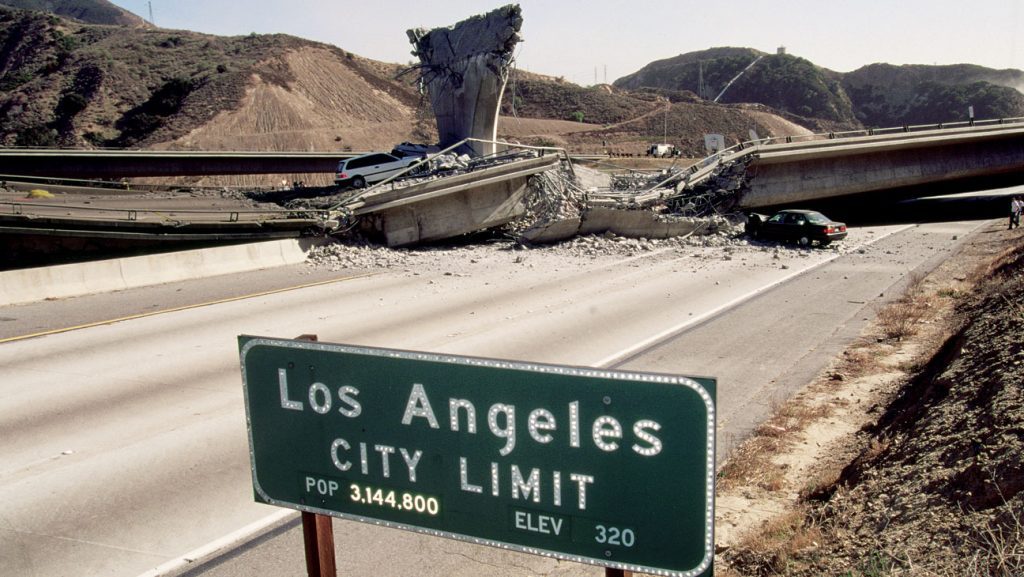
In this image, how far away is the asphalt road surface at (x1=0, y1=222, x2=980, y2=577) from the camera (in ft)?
24.7

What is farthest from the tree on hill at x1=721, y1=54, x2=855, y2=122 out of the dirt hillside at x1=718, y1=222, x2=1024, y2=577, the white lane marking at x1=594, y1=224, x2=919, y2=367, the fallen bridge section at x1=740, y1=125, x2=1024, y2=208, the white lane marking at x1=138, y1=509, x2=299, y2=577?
the white lane marking at x1=138, y1=509, x2=299, y2=577

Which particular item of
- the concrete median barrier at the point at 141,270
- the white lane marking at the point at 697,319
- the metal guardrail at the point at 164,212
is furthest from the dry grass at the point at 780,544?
the metal guardrail at the point at 164,212

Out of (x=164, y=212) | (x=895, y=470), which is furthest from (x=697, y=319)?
(x=164, y=212)

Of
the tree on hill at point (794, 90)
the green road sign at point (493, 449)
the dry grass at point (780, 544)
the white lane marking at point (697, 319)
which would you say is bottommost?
the white lane marking at point (697, 319)

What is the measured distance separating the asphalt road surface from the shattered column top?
43.9ft

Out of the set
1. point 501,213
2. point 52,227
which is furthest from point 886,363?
point 52,227

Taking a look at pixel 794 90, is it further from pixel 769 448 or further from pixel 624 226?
pixel 769 448

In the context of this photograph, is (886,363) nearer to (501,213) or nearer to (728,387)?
(728,387)

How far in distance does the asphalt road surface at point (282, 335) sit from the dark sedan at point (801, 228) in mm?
853

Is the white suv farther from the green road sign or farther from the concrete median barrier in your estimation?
the green road sign

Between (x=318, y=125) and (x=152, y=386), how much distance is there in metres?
65.4

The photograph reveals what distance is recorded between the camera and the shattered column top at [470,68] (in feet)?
119

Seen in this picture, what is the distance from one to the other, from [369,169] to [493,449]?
30708 millimetres

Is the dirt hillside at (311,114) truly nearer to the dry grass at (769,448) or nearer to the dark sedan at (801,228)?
the dark sedan at (801,228)
